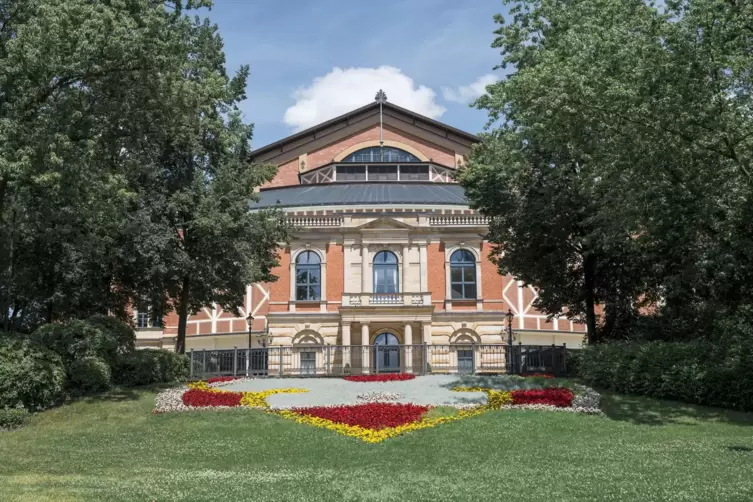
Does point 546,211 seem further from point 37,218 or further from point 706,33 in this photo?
point 37,218

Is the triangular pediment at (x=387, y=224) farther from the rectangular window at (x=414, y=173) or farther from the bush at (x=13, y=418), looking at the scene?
the bush at (x=13, y=418)

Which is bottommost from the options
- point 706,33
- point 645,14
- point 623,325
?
point 623,325

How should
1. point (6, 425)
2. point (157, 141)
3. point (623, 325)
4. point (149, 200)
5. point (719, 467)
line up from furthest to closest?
point (623, 325) < point (149, 200) < point (157, 141) < point (6, 425) < point (719, 467)

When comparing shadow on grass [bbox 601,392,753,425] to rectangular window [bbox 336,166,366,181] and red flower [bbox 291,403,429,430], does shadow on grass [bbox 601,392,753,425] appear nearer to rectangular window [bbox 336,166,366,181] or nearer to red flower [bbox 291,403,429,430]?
red flower [bbox 291,403,429,430]

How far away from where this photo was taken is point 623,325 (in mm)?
28000

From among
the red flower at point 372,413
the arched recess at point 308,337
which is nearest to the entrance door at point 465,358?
the arched recess at point 308,337

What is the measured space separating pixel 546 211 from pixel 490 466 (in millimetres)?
15712

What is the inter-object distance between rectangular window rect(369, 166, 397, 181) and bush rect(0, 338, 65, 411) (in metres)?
36.9

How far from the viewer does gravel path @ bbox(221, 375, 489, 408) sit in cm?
1953

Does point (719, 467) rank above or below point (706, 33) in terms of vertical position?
below

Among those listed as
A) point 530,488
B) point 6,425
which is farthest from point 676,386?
point 6,425

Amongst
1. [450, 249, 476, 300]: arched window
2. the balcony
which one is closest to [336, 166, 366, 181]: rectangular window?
[450, 249, 476, 300]: arched window

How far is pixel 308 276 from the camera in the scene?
4128 cm

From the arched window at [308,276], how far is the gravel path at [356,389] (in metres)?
15.8
